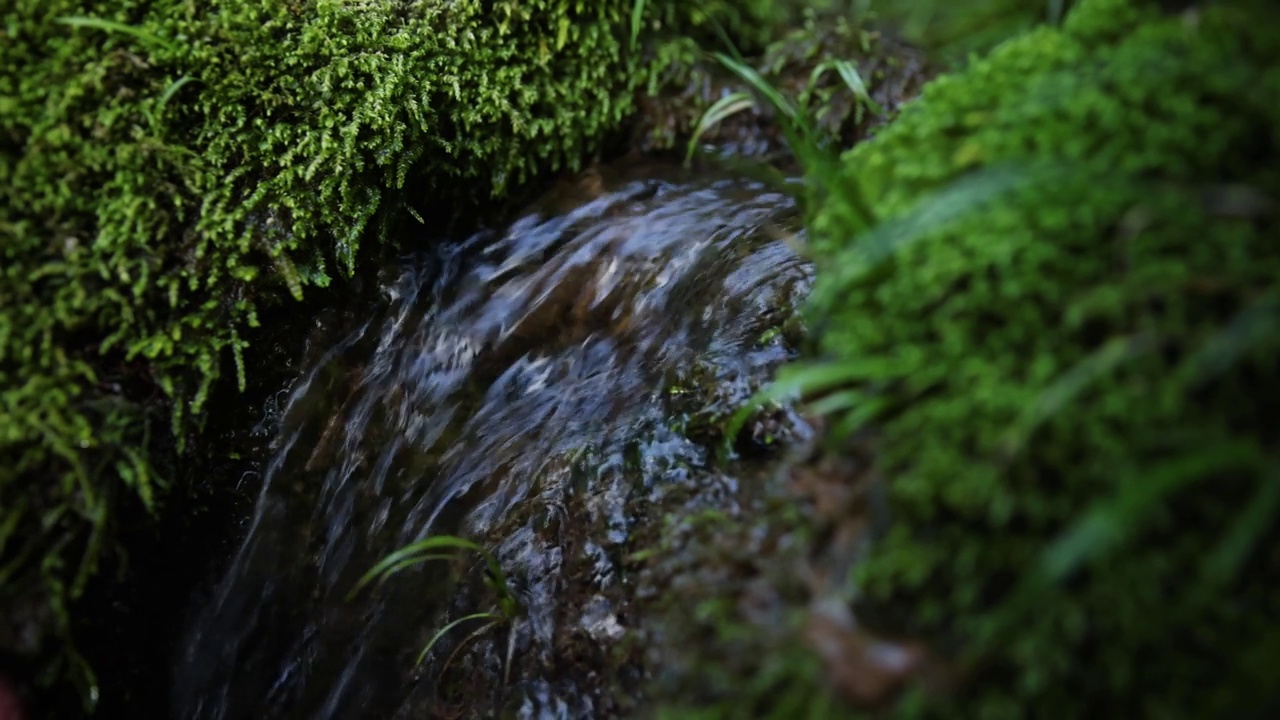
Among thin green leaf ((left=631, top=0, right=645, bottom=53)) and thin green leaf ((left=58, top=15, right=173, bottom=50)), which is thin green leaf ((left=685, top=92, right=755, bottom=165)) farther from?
thin green leaf ((left=58, top=15, right=173, bottom=50))

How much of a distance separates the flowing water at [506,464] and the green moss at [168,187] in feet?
1.15

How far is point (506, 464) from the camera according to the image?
2.31m

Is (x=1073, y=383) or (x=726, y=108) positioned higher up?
(x=726, y=108)

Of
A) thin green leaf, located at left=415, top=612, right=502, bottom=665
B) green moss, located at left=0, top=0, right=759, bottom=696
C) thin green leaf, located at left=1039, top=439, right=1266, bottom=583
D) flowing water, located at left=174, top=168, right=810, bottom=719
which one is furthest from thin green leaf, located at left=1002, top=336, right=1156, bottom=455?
green moss, located at left=0, top=0, right=759, bottom=696

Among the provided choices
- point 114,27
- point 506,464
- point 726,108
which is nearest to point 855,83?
point 726,108

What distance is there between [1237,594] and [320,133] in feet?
7.53

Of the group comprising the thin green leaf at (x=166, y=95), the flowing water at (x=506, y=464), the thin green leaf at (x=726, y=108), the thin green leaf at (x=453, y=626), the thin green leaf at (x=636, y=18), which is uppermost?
the thin green leaf at (x=166, y=95)

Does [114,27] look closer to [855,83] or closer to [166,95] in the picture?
[166,95]

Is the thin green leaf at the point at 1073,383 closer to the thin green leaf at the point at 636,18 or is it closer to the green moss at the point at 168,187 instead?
the green moss at the point at 168,187

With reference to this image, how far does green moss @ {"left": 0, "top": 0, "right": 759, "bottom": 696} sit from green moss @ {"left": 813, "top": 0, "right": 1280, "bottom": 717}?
1628 mm

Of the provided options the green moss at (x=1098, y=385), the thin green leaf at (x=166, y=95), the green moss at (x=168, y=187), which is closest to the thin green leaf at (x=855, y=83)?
the green moss at (x=168, y=187)

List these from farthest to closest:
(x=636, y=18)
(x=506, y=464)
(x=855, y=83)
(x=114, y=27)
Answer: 1. (x=855, y=83)
2. (x=636, y=18)
3. (x=506, y=464)
4. (x=114, y=27)

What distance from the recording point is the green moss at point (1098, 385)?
3.17 feet

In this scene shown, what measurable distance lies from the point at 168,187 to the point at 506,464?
116cm
